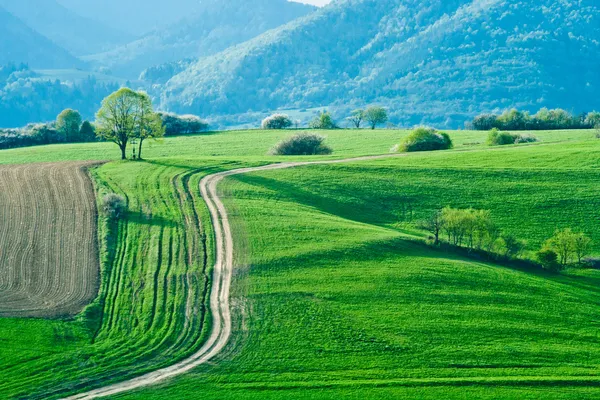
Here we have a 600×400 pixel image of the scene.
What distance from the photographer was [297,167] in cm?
9250

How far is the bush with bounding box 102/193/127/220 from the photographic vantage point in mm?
71000

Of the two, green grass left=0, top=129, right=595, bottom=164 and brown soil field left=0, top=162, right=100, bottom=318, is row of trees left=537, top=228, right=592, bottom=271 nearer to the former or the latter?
brown soil field left=0, top=162, right=100, bottom=318

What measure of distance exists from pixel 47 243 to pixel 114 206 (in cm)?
978

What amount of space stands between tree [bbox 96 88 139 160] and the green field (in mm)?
9575

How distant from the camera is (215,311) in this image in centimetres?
5203

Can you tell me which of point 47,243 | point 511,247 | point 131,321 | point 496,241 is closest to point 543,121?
point 496,241

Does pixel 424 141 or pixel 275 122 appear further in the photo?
pixel 275 122

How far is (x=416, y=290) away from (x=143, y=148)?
278ft

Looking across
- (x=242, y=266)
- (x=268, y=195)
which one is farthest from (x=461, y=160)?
(x=242, y=266)

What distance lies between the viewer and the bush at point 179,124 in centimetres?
15475

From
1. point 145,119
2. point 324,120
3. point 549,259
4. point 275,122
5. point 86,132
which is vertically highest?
point 324,120

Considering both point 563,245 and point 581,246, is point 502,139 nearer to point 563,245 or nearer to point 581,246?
point 581,246

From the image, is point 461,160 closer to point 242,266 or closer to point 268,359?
point 242,266

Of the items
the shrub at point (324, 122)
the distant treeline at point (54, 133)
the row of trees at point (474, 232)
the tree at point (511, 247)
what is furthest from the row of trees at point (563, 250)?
the shrub at point (324, 122)
